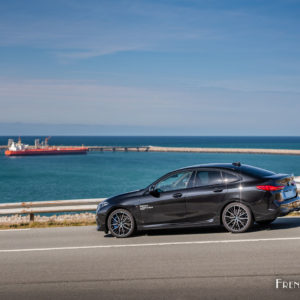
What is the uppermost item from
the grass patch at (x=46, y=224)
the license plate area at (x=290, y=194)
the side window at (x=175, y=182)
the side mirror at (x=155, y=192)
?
the side window at (x=175, y=182)

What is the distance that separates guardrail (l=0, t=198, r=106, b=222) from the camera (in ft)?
44.0

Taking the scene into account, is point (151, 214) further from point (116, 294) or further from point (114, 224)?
point (116, 294)

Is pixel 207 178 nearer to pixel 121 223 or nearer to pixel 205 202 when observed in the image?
pixel 205 202

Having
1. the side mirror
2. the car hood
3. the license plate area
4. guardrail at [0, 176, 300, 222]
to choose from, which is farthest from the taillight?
guardrail at [0, 176, 300, 222]

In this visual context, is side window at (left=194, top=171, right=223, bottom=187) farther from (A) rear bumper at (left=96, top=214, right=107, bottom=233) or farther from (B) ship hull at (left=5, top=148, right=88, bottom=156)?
(B) ship hull at (left=5, top=148, right=88, bottom=156)

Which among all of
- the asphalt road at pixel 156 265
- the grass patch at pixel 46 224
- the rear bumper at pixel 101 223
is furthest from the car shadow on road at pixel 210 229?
the grass patch at pixel 46 224

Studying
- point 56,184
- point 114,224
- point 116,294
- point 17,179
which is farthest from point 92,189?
point 116,294

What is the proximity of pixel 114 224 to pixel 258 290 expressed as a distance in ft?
15.7

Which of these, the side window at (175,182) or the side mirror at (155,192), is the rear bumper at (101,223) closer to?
the side mirror at (155,192)

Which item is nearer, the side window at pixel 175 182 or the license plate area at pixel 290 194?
the license plate area at pixel 290 194

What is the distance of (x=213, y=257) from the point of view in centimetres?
774

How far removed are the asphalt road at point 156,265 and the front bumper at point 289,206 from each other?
0.44m

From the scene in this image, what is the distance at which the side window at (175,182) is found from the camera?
9.99 meters

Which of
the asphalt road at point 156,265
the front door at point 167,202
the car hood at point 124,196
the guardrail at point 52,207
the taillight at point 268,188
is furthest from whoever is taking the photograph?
the guardrail at point 52,207
